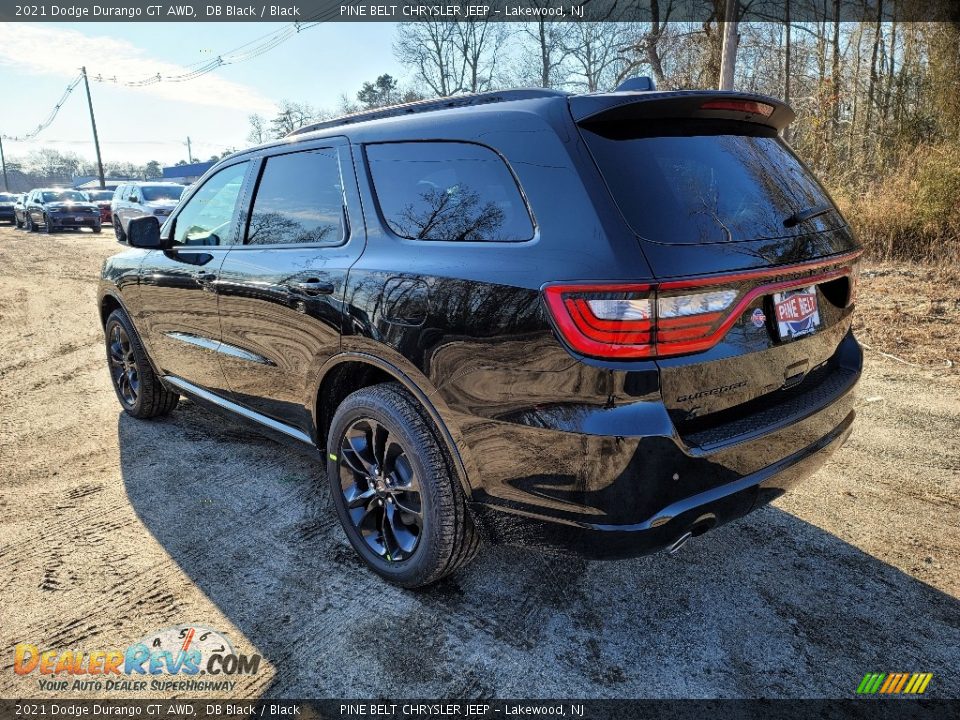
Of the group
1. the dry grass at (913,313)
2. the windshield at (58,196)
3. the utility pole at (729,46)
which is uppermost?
the utility pole at (729,46)

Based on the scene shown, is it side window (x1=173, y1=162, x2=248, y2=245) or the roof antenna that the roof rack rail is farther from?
side window (x1=173, y1=162, x2=248, y2=245)

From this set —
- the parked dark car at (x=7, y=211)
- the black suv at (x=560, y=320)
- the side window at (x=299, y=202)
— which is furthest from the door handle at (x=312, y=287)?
the parked dark car at (x=7, y=211)

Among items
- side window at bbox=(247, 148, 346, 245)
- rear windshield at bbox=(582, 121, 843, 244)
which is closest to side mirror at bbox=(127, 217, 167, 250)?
side window at bbox=(247, 148, 346, 245)

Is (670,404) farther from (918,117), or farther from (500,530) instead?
(918,117)

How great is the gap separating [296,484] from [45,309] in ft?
23.8

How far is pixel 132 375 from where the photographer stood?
458 centimetres

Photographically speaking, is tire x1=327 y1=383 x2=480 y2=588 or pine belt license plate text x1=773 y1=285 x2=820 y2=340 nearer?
pine belt license plate text x1=773 y1=285 x2=820 y2=340

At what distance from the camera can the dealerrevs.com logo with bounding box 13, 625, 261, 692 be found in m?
2.13

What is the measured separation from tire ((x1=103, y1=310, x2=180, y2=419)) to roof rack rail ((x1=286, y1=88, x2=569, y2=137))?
2121mm

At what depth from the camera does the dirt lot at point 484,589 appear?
7.01 ft

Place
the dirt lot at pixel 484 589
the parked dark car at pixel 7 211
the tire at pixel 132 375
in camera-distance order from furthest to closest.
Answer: the parked dark car at pixel 7 211 → the tire at pixel 132 375 → the dirt lot at pixel 484 589

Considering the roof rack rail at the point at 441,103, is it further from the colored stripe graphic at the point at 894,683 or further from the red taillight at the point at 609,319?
the colored stripe graphic at the point at 894,683

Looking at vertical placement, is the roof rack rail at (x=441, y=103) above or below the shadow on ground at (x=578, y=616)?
above

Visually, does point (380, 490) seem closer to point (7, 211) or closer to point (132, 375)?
point (132, 375)
